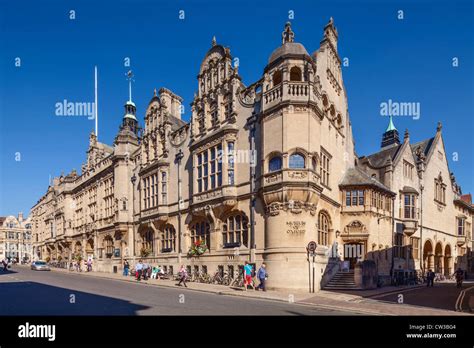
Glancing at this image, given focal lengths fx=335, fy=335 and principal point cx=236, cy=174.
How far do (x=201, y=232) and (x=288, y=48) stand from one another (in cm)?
1662

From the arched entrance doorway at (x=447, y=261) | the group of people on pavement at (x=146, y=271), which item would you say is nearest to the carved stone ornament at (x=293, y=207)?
the group of people on pavement at (x=146, y=271)

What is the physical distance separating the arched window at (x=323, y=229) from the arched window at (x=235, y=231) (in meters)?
5.46

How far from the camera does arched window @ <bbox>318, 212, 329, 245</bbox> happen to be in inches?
981

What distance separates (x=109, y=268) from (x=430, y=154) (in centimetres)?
4204

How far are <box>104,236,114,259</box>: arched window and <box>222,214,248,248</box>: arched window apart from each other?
881 inches

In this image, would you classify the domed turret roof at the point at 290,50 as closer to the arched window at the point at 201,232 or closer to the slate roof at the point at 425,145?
the arched window at the point at 201,232

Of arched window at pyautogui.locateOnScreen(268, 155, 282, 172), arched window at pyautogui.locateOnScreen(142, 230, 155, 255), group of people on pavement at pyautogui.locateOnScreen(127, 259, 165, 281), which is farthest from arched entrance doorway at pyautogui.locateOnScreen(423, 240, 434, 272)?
arched window at pyautogui.locateOnScreen(142, 230, 155, 255)

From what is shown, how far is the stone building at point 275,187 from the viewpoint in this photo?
22.3 meters
